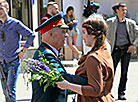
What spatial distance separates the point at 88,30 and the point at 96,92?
542mm

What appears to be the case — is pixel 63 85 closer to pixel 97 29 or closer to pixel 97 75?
pixel 97 75

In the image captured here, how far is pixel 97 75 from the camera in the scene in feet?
9.37

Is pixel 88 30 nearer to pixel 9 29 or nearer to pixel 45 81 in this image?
pixel 45 81


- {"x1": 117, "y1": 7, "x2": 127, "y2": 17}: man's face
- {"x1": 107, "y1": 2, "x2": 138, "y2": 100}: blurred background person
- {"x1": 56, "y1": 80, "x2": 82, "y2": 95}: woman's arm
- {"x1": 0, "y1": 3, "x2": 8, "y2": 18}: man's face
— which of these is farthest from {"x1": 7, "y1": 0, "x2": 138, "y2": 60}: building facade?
{"x1": 56, "y1": 80, "x2": 82, "y2": 95}: woman's arm

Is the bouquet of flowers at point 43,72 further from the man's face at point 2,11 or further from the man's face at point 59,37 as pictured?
the man's face at point 2,11

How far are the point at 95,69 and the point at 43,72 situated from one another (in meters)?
0.42

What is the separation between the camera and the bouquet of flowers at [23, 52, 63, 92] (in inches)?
113

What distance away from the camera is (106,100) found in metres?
3.06

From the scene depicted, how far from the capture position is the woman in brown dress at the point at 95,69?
2867 mm

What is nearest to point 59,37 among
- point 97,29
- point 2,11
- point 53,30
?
point 53,30

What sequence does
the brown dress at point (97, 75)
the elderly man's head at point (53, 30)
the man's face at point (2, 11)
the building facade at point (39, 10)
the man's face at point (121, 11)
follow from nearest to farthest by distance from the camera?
the brown dress at point (97, 75), the elderly man's head at point (53, 30), the man's face at point (2, 11), the man's face at point (121, 11), the building facade at point (39, 10)

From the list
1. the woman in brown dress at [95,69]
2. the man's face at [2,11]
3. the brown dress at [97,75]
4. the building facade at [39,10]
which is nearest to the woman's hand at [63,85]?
the woman in brown dress at [95,69]

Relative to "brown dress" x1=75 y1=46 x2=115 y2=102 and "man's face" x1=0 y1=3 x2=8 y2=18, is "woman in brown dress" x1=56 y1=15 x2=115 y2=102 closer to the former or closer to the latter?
"brown dress" x1=75 y1=46 x2=115 y2=102

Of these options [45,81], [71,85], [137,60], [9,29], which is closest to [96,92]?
[71,85]
